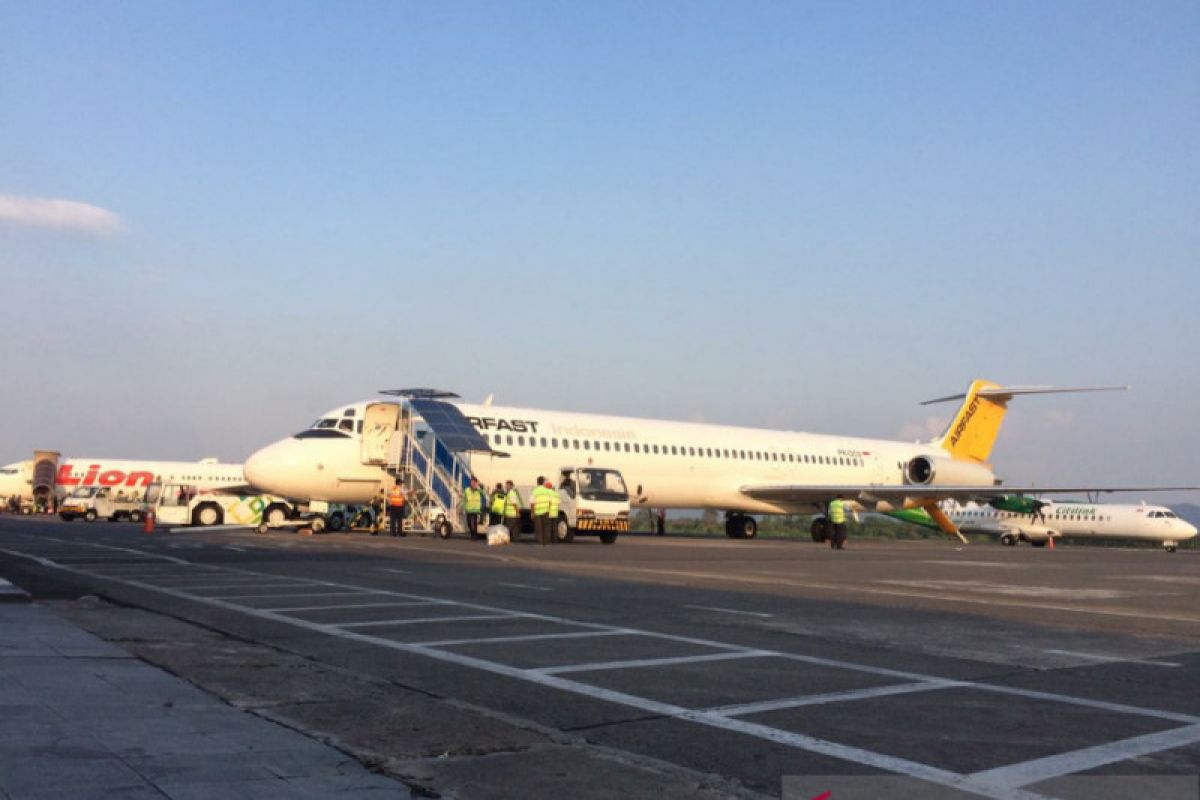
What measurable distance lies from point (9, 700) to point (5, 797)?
6.42 feet

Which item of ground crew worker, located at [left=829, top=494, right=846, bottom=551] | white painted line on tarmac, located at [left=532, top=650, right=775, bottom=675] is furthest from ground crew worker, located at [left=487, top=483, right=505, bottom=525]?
white painted line on tarmac, located at [left=532, top=650, right=775, bottom=675]

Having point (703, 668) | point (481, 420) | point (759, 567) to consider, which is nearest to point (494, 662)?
point (703, 668)

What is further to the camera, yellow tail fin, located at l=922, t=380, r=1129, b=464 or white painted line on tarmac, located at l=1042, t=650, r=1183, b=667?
yellow tail fin, located at l=922, t=380, r=1129, b=464

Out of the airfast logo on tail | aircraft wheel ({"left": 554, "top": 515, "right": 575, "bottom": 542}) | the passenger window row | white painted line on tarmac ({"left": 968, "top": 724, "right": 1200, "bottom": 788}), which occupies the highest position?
the airfast logo on tail

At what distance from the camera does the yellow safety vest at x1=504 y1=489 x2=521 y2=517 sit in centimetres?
2894

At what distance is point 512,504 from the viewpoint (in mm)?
29219

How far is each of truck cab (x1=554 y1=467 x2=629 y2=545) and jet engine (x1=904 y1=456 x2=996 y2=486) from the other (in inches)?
833

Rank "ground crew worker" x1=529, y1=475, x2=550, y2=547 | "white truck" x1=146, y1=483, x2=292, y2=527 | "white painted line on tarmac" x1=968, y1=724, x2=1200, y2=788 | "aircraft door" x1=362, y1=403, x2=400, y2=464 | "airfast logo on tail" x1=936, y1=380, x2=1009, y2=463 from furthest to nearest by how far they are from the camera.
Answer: "airfast logo on tail" x1=936, y1=380, x2=1009, y2=463
"white truck" x1=146, y1=483, x2=292, y2=527
"aircraft door" x1=362, y1=403, x2=400, y2=464
"ground crew worker" x1=529, y1=475, x2=550, y2=547
"white painted line on tarmac" x1=968, y1=724, x2=1200, y2=788

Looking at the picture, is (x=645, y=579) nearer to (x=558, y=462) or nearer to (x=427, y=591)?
(x=427, y=591)

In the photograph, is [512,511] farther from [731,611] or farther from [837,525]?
[731,611]

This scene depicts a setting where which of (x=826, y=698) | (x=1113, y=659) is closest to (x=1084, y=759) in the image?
(x=826, y=698)

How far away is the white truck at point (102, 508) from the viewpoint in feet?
186

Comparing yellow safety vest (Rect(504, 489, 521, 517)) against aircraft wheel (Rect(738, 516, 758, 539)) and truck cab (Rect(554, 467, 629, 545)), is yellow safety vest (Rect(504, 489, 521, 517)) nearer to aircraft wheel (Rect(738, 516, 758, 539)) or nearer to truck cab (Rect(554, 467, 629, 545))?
truck cab (Rect(554, 467, 629, 545))

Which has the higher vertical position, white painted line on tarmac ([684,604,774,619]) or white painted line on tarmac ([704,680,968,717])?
white painted line on tarmac ([684,604,774,619])
